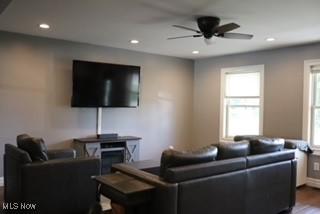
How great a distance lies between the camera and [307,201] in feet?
14.6

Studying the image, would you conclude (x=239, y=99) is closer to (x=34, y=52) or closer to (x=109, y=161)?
(x=109, y=161)

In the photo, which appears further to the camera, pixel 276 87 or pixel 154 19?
pixel 276 87

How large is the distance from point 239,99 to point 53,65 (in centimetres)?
383

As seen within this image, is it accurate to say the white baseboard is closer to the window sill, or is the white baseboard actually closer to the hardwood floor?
the hardwood floor

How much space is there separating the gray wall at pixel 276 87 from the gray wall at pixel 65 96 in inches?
30.8

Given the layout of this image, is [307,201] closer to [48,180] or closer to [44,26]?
[48,180]

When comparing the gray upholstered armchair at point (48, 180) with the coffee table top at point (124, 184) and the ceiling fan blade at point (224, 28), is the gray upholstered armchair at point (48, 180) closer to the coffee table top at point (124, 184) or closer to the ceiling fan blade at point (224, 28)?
the coffee table top at point (124, 184)

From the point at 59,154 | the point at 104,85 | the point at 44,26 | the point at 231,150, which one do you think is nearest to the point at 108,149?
the point at 104,85

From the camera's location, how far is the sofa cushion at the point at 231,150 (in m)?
3.29

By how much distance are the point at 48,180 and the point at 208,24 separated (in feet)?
8.76

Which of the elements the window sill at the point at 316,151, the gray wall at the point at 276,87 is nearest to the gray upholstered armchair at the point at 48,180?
the gray wall at the point at 276,87

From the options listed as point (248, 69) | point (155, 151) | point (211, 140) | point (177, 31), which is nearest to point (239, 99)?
point (248, 69)

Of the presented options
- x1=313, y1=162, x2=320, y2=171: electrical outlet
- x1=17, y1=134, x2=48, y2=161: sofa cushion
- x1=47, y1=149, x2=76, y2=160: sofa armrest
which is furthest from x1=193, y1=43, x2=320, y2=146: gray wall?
x1=17, y1=134, x2=48, y2=161: sofa cushion

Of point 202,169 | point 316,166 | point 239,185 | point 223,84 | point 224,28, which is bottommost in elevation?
point 316,166
